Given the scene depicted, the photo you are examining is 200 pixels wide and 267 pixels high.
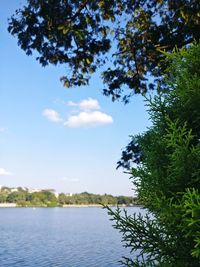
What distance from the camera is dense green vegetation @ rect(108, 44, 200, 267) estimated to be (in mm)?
5309

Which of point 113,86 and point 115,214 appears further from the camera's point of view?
point 113,86

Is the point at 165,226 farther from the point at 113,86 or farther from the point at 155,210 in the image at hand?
the point at 113,86

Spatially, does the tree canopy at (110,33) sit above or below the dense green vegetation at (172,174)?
above

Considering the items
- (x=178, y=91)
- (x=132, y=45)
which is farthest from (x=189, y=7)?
(x=178, y=91)

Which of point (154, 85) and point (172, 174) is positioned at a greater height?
point (154, 85)

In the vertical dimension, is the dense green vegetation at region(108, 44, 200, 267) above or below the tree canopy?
below

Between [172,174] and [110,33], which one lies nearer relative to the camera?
[172,174]

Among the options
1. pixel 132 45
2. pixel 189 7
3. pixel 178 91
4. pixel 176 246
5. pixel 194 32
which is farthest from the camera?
pixel 132 45

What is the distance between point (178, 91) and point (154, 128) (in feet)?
2.38

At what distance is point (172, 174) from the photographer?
5539 mm

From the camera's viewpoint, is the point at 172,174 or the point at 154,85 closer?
the point at 172,174

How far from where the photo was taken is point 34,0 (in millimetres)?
11742

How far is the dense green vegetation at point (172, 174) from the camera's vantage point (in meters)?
5.31

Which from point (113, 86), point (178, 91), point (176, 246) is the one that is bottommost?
point (176, 246)
